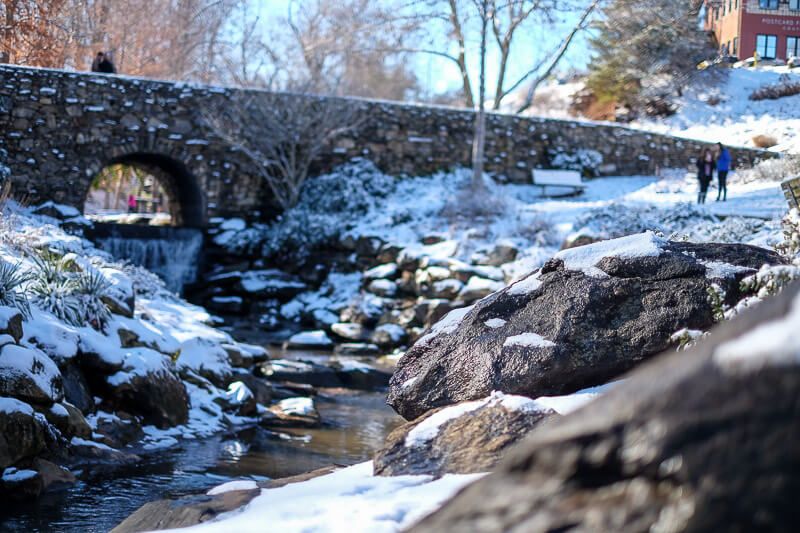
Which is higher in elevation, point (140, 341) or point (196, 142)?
point (196, 142)

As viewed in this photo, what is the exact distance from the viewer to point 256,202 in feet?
65.2

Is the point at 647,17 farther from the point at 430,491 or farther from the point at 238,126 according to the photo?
the point at 430,491

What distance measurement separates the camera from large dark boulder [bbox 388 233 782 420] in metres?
4.50

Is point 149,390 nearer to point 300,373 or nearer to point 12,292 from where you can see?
point 12,292

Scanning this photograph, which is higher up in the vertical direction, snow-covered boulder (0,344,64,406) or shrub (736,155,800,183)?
shrub (736,155,800,183)

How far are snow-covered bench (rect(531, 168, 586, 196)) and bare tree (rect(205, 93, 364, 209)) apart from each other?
5063 mm

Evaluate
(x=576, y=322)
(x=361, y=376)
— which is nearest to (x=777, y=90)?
(x=361, y=376)

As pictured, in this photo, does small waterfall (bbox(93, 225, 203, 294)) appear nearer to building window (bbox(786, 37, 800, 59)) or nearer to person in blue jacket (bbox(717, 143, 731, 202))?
person in blue jacket (bbox(717, 143, 731, 202))

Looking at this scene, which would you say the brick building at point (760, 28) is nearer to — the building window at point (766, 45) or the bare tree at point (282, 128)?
the building window at point (766, 45)

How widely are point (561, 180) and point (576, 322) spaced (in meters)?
17.0

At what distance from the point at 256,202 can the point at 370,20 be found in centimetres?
587

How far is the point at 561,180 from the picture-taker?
831 inches

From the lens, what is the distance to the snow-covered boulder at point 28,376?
647cm

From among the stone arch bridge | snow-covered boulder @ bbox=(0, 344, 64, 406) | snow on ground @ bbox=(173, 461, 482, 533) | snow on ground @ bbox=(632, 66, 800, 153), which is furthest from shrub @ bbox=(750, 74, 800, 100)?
snow-covered boulder @ bbox=(0, 344, 64, 406)
